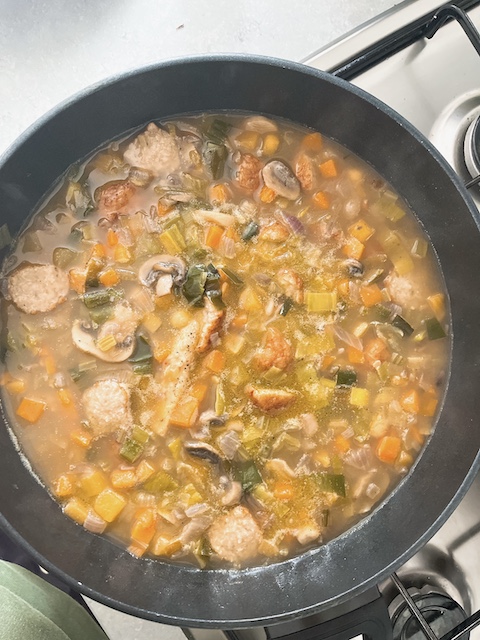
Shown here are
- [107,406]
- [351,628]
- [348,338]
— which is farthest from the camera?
[348,338]

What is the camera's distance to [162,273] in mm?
2615

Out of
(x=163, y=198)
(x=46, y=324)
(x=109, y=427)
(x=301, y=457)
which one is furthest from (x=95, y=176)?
(x=301, y=457)

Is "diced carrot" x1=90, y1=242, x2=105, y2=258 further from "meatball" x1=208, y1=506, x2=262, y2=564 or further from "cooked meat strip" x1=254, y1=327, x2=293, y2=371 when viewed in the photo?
"meatball" x1=208, y1=506, x2=262, y2=564

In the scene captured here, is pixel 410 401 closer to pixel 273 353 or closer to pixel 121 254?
pixel 273 353

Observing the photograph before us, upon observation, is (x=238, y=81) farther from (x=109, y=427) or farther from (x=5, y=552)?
(x=5, y=552)

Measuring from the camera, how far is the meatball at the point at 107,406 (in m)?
2.53

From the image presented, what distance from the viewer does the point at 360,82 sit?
274cm

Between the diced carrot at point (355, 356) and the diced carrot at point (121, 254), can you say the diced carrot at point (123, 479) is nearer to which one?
the diced carrot at point (121, 254)

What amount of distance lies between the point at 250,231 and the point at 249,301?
10.9 inches

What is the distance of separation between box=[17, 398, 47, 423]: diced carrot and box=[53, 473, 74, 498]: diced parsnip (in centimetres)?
24

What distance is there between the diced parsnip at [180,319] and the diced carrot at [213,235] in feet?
0.93

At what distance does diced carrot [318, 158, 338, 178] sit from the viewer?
2.80 meters

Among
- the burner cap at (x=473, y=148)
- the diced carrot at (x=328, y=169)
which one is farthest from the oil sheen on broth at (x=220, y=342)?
the burner cap at (x=473, y=148)

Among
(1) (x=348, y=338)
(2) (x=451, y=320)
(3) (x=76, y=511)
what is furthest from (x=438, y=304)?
(3) (x=76, y=511)
